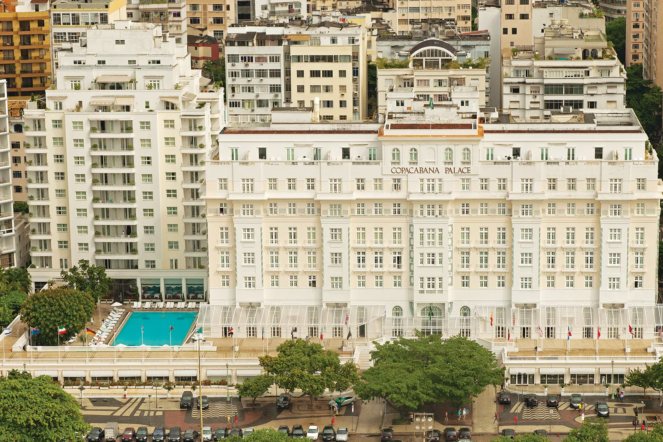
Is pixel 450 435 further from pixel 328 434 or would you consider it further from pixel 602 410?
pixel 602 410

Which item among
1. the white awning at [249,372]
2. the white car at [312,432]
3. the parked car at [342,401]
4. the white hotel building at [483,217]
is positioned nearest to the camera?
the white car at [312,432]

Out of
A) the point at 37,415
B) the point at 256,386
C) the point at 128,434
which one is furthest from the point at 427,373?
the point at 37,415

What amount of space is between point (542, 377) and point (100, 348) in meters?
52.6

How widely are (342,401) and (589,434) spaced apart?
106 ft

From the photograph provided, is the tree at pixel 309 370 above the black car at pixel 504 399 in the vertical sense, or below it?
above

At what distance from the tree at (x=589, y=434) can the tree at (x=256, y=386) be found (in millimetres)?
35343

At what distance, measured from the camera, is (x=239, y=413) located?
18500 cm

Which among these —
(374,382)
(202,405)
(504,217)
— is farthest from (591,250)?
(202,405)

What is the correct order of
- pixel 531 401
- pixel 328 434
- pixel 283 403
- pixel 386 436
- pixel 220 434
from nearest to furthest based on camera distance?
pixel 386 436 < pixel 220 434 < pixel 328 434 < pixel 531 401 < pixel 283 403

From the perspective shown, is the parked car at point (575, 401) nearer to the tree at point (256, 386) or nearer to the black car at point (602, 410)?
the black car at point (602, 410)

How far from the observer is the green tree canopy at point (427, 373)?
177 metres

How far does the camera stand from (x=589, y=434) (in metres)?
165

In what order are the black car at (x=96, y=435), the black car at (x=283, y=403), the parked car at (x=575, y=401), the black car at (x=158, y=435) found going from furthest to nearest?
the black car at (x=283, y=403) → the parked car at (x=575, y=401) → the black car at (x=96, y=435) → the black car at (x=158, y=435)

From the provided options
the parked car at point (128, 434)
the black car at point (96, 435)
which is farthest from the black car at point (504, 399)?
the black car at point (96, 435)
